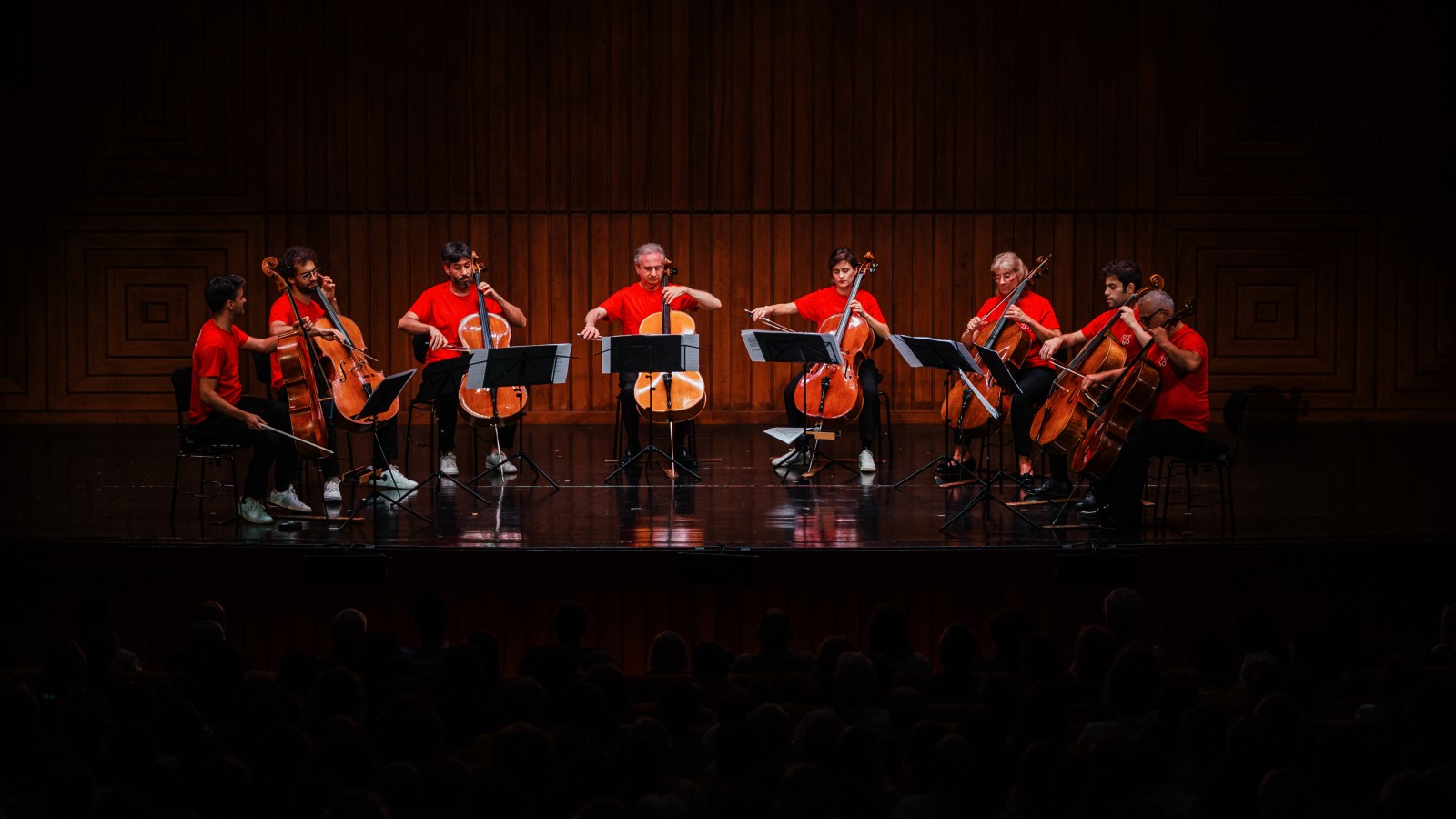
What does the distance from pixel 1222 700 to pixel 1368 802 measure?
727mm

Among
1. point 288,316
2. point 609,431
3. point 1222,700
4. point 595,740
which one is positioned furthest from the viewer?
point 609,431

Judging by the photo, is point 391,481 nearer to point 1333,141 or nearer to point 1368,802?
point 1368,802

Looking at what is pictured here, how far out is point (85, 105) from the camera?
34.4ft

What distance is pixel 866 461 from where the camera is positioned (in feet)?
26.1

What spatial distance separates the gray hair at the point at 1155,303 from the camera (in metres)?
6.27

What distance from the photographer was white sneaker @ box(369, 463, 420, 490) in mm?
7148

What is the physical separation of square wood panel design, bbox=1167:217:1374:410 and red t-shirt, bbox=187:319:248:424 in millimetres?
7233

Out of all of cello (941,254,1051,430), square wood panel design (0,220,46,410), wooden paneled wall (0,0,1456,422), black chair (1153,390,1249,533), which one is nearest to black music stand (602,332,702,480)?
cello (941,254,1051,430)

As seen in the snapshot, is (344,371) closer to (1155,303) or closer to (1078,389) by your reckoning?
(1078,389)

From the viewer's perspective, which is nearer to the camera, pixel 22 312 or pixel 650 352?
pixel 650 352

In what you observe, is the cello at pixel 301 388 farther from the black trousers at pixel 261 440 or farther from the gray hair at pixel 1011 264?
the gray hair at pixel 1011 264

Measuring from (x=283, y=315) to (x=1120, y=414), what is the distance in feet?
13.6

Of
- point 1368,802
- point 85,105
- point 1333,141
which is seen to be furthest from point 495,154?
point 1368,802

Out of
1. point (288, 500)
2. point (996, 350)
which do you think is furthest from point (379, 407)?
point (996, 350)
